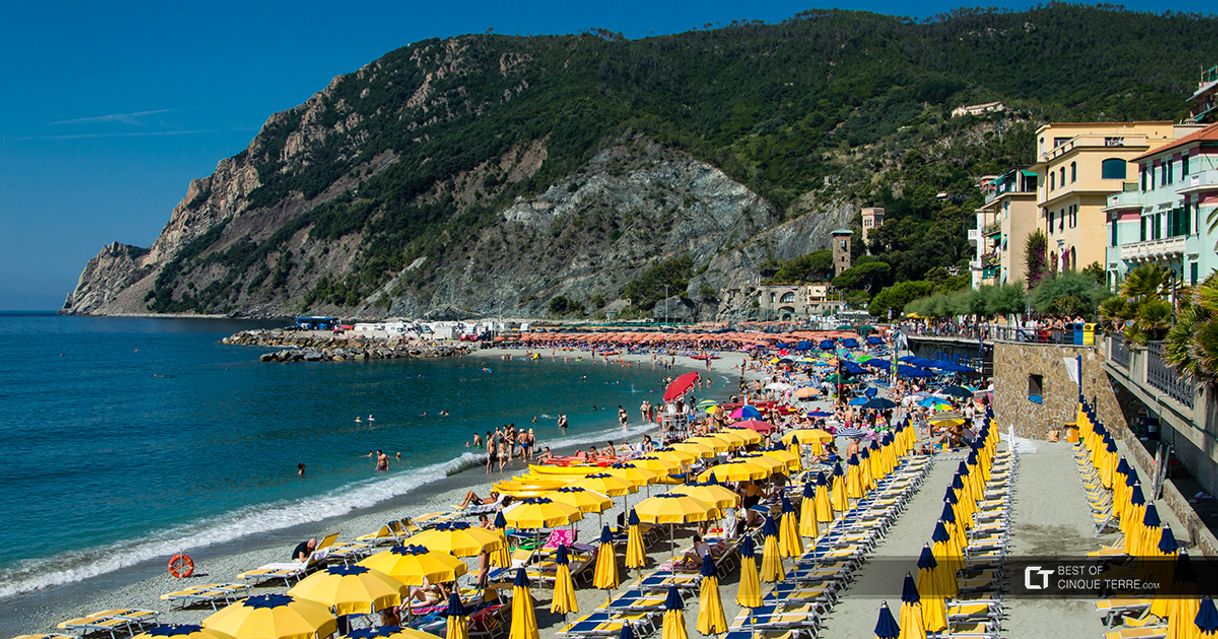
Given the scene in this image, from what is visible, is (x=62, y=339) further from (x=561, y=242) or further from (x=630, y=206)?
(x=630, y=206)

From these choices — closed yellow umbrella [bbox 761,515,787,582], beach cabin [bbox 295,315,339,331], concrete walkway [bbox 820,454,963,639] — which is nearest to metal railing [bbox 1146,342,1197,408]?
concrete walkway [bbox 820,454,963,639]

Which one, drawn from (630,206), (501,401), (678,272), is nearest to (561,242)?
(630,206)

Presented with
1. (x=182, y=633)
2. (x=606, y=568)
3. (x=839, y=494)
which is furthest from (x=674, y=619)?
(x=839, y=494)

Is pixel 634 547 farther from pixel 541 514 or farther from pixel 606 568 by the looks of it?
pixel 541 514

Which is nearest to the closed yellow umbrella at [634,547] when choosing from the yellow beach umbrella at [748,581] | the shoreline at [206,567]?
the yellow beach umbrella at [748,581]

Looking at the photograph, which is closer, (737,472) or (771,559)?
(771,559)

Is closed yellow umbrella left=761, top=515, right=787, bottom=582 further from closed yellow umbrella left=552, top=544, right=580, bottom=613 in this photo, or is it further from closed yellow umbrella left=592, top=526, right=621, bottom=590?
closed yellow umbrella left=552, top=544, right=580, bottom=613
